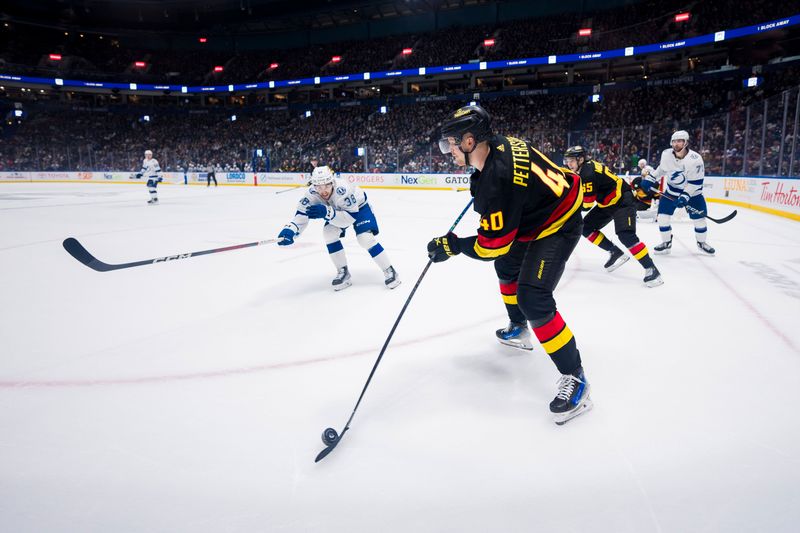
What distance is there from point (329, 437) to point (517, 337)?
1.55 metres

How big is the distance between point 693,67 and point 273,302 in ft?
85.5

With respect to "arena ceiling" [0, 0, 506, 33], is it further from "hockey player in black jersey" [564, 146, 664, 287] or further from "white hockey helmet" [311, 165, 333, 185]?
"white hockey helmet" [311, 165, 333, 185]

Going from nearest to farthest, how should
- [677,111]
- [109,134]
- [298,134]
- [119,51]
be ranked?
[677,111], [298,134], [109,134], [119,51]

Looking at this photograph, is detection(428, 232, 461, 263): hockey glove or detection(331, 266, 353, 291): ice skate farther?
detection(331, 266, 353, 291): ice skate

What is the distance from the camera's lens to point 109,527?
5.07ft

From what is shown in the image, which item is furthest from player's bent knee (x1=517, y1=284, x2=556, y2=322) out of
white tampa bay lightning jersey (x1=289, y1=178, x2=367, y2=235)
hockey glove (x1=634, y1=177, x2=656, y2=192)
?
hockey glove (x1=634, y1=177, x2=656, y2=192)

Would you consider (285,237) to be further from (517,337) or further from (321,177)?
(517,337)

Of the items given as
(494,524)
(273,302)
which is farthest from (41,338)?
(494,524)

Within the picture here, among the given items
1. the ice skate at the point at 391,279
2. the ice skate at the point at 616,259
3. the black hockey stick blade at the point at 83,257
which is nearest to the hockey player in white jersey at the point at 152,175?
the black hockey stick blade at the point at 83,257

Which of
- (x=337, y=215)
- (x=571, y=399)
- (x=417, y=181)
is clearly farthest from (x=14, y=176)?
(x=571, y=399)

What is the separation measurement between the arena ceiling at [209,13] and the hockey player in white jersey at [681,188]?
2711cm

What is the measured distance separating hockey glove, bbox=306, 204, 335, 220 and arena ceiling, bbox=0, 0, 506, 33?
2920cm

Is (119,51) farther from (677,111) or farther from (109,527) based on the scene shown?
(109,527)

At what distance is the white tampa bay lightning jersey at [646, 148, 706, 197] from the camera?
5707 millimetres
